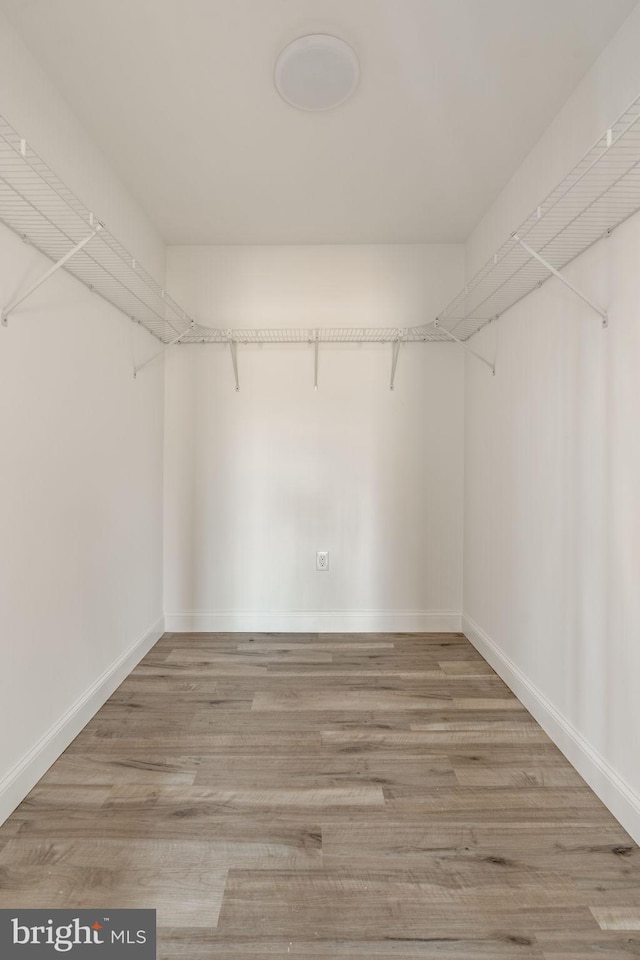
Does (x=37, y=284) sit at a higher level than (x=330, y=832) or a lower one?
higher

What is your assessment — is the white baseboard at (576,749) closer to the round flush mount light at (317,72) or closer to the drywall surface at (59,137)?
the round flush mount light at (317,72)

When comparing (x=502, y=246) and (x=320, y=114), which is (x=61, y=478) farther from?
(x=502, y=246)

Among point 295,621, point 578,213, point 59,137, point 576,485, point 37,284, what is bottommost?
point 295,621

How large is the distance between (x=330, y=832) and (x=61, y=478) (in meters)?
1.47

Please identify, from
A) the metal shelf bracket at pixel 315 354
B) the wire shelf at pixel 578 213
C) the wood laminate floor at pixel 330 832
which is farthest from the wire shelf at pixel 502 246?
the wood laminate floor at pixel 330 832

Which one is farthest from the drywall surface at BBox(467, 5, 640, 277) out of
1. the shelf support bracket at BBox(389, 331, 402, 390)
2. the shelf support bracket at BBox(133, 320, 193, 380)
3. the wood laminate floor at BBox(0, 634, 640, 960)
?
the wood laminate floor at BBox(0, 634, 640, 960)

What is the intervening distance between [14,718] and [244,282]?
2537mm

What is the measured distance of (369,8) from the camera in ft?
4.77

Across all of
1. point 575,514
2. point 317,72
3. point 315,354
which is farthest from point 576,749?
point 317,72

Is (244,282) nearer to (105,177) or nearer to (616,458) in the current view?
(105,177)

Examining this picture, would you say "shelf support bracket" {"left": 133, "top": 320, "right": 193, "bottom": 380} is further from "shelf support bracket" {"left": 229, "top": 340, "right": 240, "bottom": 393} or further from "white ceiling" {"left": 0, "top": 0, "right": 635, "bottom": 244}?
"white ceiling" {"left": 0, "top": 0, "right": 635, "bottom": 244}

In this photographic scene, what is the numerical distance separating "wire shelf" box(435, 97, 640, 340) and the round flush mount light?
76 centimetres

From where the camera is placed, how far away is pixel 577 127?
1789 mm

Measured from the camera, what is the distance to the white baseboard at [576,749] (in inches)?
A: 58.7
